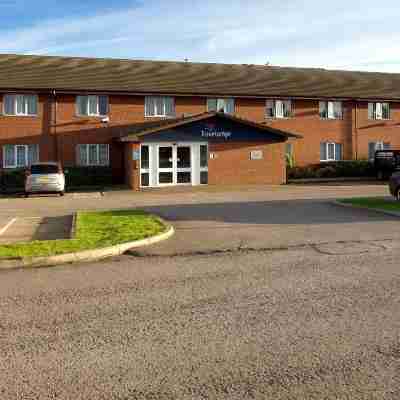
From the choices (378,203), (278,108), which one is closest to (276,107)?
(278,108)

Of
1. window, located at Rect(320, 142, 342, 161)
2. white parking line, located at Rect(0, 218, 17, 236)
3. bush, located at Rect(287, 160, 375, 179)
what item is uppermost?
window, located at Rect(320, 142, 342, 161)

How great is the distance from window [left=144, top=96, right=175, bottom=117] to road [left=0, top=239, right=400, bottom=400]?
25.1 metres

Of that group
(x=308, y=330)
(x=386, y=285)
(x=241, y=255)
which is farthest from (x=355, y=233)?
(x=308, y=330)

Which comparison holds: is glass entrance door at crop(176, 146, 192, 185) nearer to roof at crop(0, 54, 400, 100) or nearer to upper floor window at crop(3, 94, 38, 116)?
roof at crop(0, 54, 400, 100)

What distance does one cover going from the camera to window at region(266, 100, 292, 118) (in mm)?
35344

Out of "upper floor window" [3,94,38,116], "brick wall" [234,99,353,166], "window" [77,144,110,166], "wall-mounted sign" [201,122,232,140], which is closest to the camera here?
"wall-mounted sign" [201,122,232,140]

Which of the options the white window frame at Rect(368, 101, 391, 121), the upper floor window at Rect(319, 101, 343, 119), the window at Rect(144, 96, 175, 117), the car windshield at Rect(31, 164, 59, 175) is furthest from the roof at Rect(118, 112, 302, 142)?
the white window frame at Rect(368, 101, 391, 121)

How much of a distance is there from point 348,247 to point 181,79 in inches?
1025

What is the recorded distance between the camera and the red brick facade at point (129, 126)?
30734mm

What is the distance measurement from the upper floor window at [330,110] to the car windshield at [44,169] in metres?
18.0

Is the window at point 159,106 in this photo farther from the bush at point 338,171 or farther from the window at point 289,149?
the bush at point 338,171

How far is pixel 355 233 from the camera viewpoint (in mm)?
11875

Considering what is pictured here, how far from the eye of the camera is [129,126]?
3266 centimetres

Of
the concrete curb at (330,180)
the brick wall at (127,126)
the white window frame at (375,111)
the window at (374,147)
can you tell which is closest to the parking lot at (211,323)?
the concrete curb at (330,180)
